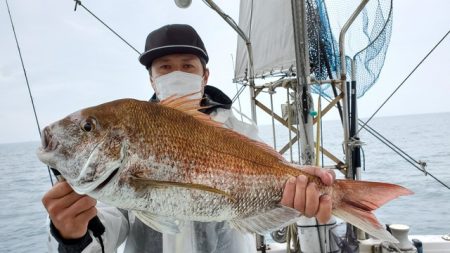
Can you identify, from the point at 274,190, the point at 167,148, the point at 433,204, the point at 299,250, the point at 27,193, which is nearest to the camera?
the point at 167,148

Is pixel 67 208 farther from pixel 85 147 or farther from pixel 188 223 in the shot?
pixel 188 223

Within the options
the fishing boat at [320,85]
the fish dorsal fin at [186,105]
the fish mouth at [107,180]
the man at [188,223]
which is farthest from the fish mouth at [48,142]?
the fishing boat at [320,85]

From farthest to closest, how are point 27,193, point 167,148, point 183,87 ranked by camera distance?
point 27,193 < point 183,87 < point 167,148

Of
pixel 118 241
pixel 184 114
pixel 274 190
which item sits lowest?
pixel 118 241

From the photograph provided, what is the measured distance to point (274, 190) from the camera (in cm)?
155

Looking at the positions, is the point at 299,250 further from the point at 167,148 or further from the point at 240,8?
the point at 240,8

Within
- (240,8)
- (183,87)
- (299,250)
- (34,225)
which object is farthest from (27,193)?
(183,87)

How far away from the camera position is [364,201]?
1530 millimetres

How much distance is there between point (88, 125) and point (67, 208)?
14.9 inches

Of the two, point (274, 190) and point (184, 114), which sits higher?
point (184, 114)

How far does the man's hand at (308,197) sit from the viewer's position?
1545 mm

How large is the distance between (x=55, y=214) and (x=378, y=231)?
4.46ft

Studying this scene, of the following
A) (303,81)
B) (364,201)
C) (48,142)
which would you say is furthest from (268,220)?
(303,81)

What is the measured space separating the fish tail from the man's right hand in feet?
3.64
